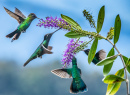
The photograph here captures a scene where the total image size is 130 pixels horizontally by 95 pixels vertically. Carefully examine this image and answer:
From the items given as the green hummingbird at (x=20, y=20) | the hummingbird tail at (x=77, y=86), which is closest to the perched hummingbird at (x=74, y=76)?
the hummingbird tail at (x=77, y=86)

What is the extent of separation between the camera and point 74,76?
109 cm

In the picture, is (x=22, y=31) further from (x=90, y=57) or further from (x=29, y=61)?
(x=90, y=57)

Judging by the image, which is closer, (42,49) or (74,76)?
(74,76)

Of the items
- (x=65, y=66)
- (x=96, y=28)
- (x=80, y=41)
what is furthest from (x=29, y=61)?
(x=96, y=28)

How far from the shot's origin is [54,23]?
96 cm

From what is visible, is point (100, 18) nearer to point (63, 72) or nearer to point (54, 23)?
point (54, 23)

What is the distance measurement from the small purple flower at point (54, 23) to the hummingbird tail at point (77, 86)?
34 cm

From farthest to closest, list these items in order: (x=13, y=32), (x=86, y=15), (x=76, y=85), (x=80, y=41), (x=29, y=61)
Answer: (x=13, y=32) < (x=29, y=61) < (x=76, y=85) < (x=80, y=41) < (x=86, y=15)

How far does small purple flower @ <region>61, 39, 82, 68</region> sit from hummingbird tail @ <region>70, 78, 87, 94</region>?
14 cm

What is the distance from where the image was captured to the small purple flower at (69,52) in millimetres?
958

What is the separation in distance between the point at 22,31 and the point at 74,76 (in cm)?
60

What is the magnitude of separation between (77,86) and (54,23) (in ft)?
1.22

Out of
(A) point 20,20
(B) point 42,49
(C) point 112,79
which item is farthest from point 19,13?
(C) point 112,79

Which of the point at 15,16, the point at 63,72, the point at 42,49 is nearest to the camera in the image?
the point at 63,72
